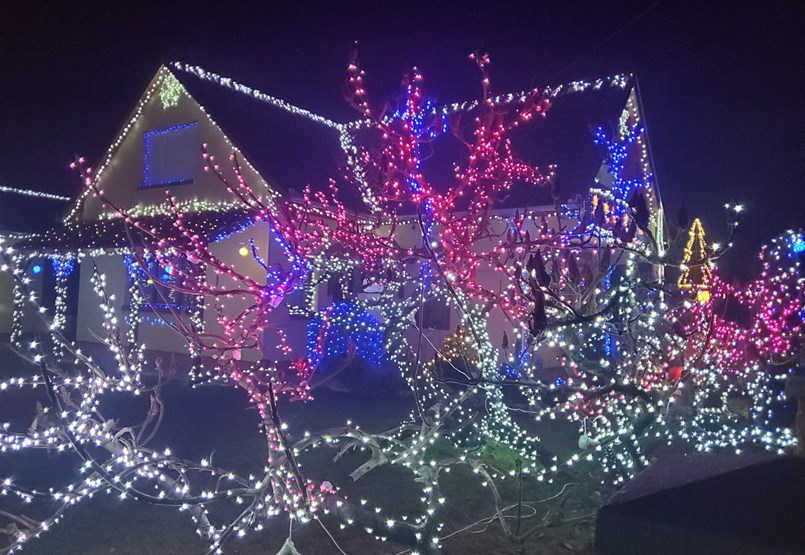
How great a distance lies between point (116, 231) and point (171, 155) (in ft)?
7.22

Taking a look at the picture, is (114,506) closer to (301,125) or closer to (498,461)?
(498,461)

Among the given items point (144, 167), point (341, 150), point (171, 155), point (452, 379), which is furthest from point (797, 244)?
point (144, 167)

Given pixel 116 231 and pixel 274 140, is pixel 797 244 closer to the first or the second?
pixel 274 140

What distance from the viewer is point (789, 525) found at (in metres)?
2.59

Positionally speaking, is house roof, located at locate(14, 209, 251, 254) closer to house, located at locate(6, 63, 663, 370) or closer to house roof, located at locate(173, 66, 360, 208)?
house, located at locate(6, 63, 663, 370)

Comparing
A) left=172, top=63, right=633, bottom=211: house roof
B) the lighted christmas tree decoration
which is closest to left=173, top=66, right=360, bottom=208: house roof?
left=172, top=63, right=633, bottom=211: house roof

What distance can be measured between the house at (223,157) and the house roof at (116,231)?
0.12 feet

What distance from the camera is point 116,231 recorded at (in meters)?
13.2

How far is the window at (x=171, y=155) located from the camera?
1342 centimetres

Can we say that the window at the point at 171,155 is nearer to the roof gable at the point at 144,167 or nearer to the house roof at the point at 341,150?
the roof gable at the point at 144,167

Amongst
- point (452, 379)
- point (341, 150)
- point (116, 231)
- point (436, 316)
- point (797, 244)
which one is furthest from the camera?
point (341, 150)

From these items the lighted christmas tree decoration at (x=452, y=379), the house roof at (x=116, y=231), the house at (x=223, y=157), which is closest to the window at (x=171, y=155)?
the house at (x=223, y=157)

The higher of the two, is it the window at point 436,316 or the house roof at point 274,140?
the house roof at point 274,140

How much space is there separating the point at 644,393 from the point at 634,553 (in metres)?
2.71
